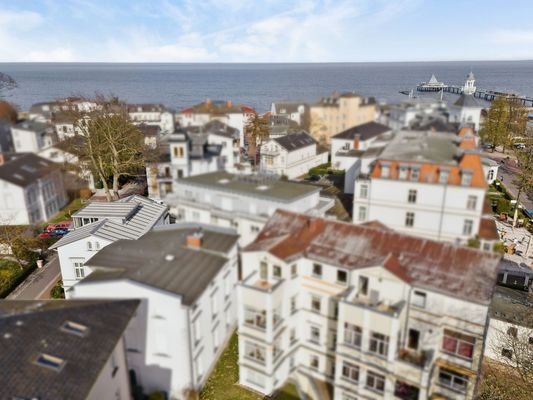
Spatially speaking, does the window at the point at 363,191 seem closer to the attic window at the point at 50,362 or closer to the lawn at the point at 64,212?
the attic window at the point at 50,362

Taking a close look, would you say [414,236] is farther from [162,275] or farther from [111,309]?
[111,309]

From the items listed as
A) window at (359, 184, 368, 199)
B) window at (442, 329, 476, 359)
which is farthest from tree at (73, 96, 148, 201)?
window at (442, 329, 476, 359)

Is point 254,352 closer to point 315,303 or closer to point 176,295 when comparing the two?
point 315,303

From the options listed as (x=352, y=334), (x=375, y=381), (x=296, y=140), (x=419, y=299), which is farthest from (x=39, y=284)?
(x=419, y=299)

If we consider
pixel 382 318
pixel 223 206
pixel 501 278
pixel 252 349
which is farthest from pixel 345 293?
pixel 501 278

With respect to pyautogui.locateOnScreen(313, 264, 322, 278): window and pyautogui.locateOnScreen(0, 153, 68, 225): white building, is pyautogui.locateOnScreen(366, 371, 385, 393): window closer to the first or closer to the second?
pyautogui.locateOnScreen(313, 264, 322, 278): window
